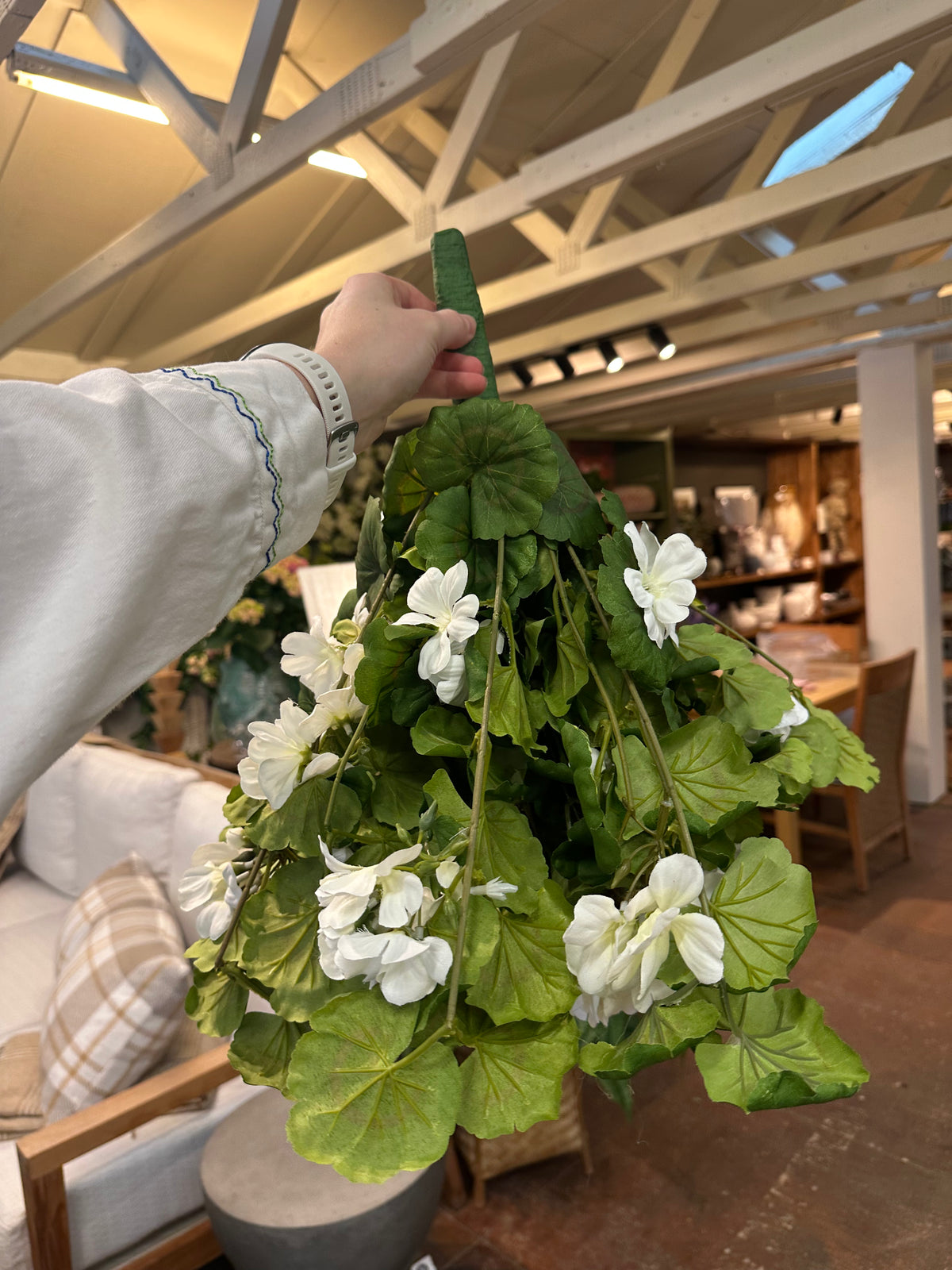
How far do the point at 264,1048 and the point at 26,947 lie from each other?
2.85 m

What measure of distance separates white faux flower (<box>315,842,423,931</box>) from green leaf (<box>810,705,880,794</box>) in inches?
12.9

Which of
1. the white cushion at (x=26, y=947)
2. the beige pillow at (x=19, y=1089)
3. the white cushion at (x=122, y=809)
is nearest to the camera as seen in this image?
the beige pillow at (x=19, y=1089)

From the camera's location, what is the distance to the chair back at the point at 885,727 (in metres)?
3.87

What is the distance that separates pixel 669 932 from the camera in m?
0.41

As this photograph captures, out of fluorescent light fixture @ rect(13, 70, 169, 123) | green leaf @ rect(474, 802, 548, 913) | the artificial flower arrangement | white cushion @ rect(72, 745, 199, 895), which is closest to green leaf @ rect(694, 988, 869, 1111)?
the artificial flower arrangement

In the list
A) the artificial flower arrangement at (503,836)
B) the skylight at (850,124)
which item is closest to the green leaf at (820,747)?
the artificial flower arrangement at (503,836)

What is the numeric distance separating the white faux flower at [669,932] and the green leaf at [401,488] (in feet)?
0.98

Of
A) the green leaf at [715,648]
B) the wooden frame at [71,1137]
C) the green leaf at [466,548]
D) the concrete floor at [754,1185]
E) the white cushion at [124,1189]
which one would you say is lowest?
the concrete floor at [754,1185]

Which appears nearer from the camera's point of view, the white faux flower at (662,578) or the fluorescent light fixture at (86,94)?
the white faux flower at (662,578)

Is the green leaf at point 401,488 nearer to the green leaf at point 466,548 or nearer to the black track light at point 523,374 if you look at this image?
the green leaf at point 466,548

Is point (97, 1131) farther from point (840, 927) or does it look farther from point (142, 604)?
point (840, 927)

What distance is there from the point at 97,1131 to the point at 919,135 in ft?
10.6

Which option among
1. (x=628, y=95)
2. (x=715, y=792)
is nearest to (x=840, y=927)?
(x=715, y=792)

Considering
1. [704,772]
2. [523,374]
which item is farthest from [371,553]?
[523,374]
